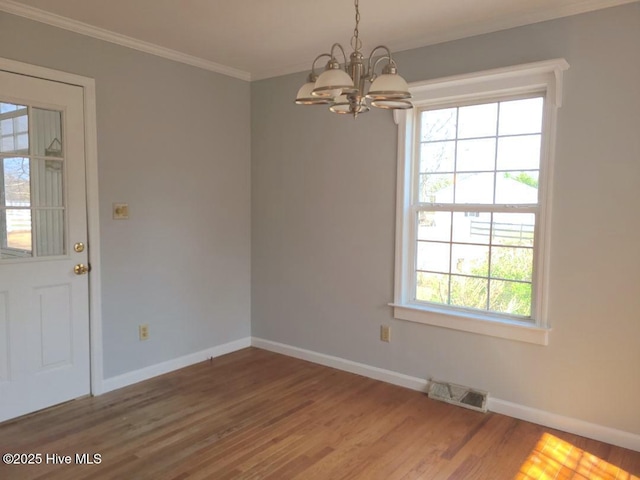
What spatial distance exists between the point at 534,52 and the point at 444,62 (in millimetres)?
567

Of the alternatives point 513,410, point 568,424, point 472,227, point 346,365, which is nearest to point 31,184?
point 346,365

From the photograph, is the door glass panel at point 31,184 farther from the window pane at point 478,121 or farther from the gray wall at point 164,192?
the window pane at point 478,121

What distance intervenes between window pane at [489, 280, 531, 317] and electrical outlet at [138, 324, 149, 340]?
8.24 ft

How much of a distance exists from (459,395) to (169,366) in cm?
222

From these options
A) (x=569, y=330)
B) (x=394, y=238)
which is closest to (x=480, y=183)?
(x=394, y=238)

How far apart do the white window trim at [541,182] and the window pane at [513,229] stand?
0.09 metres

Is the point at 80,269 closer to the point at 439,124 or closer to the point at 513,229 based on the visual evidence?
the point at 439,124

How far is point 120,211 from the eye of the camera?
3.30 meters

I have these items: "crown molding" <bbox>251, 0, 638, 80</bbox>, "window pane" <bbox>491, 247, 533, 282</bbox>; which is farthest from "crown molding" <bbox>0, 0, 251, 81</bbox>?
"window pane" <bbox>491, 247, 533, 282</bbox>

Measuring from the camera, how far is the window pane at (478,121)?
3.02m

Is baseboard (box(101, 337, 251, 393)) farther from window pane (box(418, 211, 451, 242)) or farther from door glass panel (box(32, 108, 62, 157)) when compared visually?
window pane (box(418, 211, 451, 242))

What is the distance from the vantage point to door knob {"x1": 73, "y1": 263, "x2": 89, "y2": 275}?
10.2ft

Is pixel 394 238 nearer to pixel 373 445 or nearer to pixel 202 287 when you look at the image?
pixel 373 445

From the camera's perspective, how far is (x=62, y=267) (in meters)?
3.04
